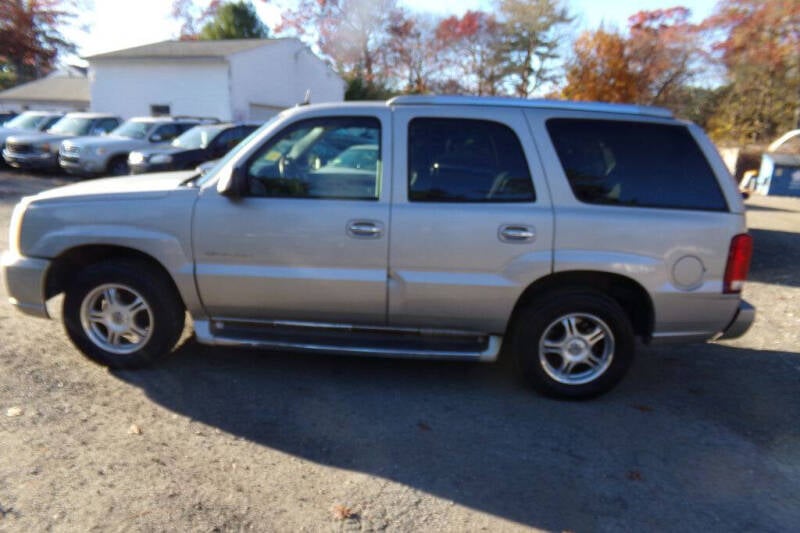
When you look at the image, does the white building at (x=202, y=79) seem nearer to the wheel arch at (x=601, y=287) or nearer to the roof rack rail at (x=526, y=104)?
the roof rack rail at (x=526, y=104)

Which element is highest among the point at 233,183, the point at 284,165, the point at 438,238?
the point at 284,165

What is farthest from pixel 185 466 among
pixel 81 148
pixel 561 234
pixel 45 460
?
pixel 81 148

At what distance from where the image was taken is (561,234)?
4.03 metres

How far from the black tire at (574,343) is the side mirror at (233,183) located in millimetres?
2060

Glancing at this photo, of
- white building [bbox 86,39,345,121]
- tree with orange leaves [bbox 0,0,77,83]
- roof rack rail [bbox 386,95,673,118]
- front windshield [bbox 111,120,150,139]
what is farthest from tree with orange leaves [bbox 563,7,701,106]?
tree with orange leaves [bbox 0,0,77,83]

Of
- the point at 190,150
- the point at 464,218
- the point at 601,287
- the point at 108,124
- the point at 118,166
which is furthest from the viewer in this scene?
the point at 108,124

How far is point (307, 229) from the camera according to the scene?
409 centimetres

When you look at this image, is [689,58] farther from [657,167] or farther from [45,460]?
[45,460]

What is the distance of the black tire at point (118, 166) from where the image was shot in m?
15.0

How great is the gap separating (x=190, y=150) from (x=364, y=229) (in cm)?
1061

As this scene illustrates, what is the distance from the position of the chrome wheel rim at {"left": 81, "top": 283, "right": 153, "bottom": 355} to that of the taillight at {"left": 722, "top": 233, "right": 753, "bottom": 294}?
3.89 m

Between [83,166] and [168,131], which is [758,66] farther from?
[83,166]

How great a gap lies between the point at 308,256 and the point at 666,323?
7.93 feet

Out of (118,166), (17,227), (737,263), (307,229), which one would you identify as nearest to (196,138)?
(118,166)
